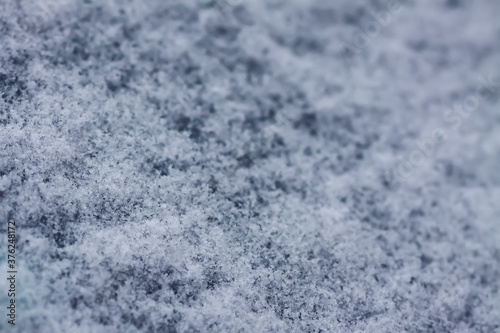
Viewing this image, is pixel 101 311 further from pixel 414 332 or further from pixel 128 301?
pixel 414 332

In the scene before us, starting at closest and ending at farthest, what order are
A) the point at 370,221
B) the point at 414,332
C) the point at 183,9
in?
the point at 414,332, the point at 370,221, the point at 183,9

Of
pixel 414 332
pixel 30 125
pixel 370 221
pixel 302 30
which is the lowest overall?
pixel 414 332

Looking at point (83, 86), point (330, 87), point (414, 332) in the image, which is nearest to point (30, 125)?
point (83, 86)

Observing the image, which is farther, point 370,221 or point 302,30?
point 302,30

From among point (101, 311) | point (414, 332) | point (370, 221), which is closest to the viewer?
point (101, 311)

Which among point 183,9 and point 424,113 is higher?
point 183,9

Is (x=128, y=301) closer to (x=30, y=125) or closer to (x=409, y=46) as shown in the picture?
(x=30, y=125)

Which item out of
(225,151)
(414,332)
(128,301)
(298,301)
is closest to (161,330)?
(128,301)
